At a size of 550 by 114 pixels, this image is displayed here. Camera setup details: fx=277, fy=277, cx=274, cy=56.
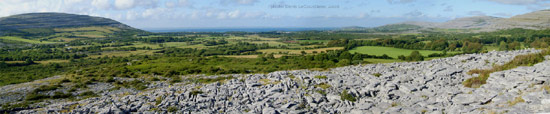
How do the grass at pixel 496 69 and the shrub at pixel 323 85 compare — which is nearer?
the grass at pixel 496 69

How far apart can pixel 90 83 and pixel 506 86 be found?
2094 inches

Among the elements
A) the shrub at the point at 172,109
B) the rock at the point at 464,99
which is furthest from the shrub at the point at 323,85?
the shrub at the point at 172,109

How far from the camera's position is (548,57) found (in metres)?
24.3

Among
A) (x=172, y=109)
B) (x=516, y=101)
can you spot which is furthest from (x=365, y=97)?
(x=172, y=109)

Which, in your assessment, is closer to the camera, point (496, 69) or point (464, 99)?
point (464, 99)

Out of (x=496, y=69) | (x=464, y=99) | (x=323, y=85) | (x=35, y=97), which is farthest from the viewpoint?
(x=35, y=97)

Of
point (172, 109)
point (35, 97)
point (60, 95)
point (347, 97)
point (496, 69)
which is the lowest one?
point (60, 95)

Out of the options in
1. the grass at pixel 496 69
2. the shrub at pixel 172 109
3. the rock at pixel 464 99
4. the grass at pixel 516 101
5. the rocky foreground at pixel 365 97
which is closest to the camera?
the grass at pixel 516 101

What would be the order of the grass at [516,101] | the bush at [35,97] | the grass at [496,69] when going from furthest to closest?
the bush at [35,97] < the grass at [496,69] < the grass at [516,101]

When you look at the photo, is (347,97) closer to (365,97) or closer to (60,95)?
(365,97)

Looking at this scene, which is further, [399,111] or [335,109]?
[335,109]

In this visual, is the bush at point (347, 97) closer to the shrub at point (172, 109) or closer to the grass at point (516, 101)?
the grass at point (516, 101)

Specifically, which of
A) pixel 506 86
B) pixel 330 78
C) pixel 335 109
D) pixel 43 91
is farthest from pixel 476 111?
pixel 43 91

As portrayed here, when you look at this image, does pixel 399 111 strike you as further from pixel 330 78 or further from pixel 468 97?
pixel 330 78
